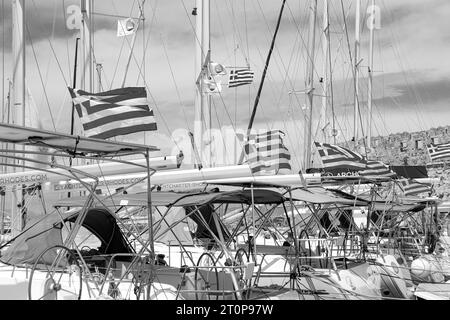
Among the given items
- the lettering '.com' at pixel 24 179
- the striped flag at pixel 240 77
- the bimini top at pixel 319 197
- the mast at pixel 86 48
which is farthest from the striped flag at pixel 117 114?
the striped flag at pixel 240 77

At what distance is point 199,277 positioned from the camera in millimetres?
10945

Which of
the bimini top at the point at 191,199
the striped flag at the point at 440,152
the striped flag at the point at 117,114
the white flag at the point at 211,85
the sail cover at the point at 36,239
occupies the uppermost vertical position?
the white flag at the point at 211,85

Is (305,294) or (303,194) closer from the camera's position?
(305,294)

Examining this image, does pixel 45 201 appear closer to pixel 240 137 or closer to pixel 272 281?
pixel 272 281

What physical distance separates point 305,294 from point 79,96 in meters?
5.84

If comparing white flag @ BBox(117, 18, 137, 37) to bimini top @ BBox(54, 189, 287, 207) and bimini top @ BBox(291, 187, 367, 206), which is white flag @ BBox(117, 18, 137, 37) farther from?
bimini top @ BBox(54, 189, 287, 207)

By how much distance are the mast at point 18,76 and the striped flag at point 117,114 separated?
19.4ft

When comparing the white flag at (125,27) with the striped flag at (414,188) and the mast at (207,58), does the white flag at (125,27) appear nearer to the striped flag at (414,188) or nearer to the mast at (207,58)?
the mast at (207,58)

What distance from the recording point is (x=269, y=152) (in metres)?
17.3

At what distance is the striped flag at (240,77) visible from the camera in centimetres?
2584

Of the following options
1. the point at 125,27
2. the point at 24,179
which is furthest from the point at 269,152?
the point at 125,27

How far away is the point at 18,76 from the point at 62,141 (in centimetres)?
967

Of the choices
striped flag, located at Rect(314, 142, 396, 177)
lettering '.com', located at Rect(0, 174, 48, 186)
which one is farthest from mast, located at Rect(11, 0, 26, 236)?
striped flag, located at Rect(314, 142, 396, 177)
